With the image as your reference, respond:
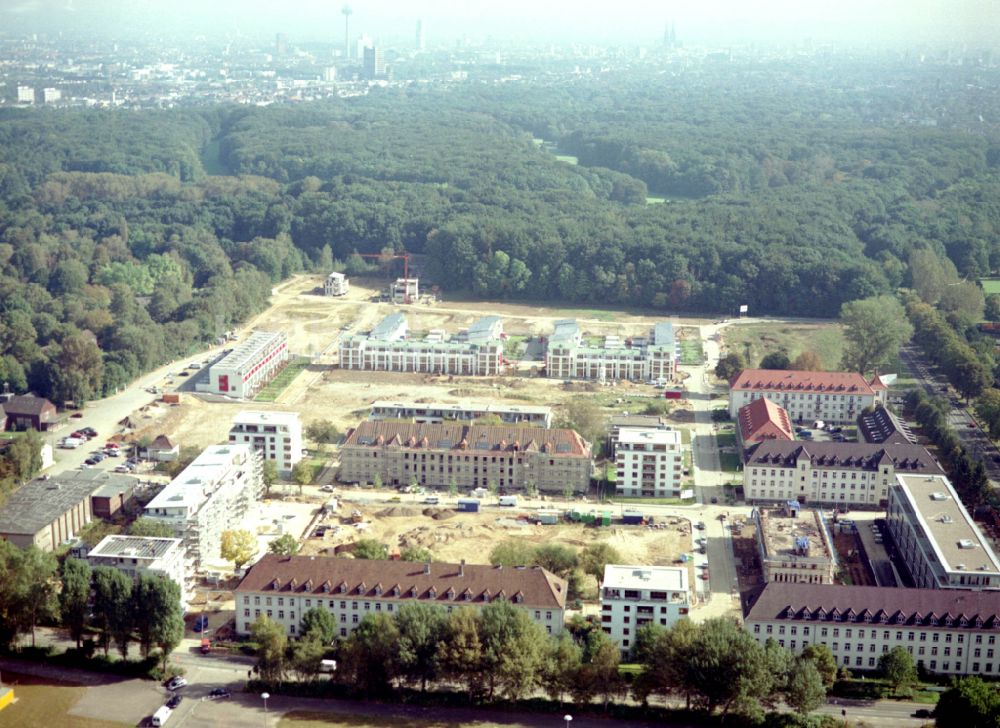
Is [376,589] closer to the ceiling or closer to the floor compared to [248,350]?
closer to the ceiling

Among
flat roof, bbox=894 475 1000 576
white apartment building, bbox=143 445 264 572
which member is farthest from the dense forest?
flat roof, bbox=894 475 1000 576

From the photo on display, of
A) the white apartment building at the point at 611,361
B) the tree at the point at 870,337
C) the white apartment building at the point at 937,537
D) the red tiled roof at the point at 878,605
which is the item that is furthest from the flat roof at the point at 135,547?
the tree at the point at 870,337

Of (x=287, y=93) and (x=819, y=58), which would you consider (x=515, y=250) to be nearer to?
(x=287, y=93)

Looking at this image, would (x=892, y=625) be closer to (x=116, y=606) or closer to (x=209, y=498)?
(x=116, y=606)

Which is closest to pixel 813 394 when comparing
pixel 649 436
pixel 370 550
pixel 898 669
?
pixel 649 436

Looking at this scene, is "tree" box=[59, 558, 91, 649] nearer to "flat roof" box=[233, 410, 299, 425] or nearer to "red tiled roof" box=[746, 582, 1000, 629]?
"flat roof" box=[233, 410, 299, 425]

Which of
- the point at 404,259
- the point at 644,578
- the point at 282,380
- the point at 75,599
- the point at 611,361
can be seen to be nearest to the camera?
the point at 75,599
